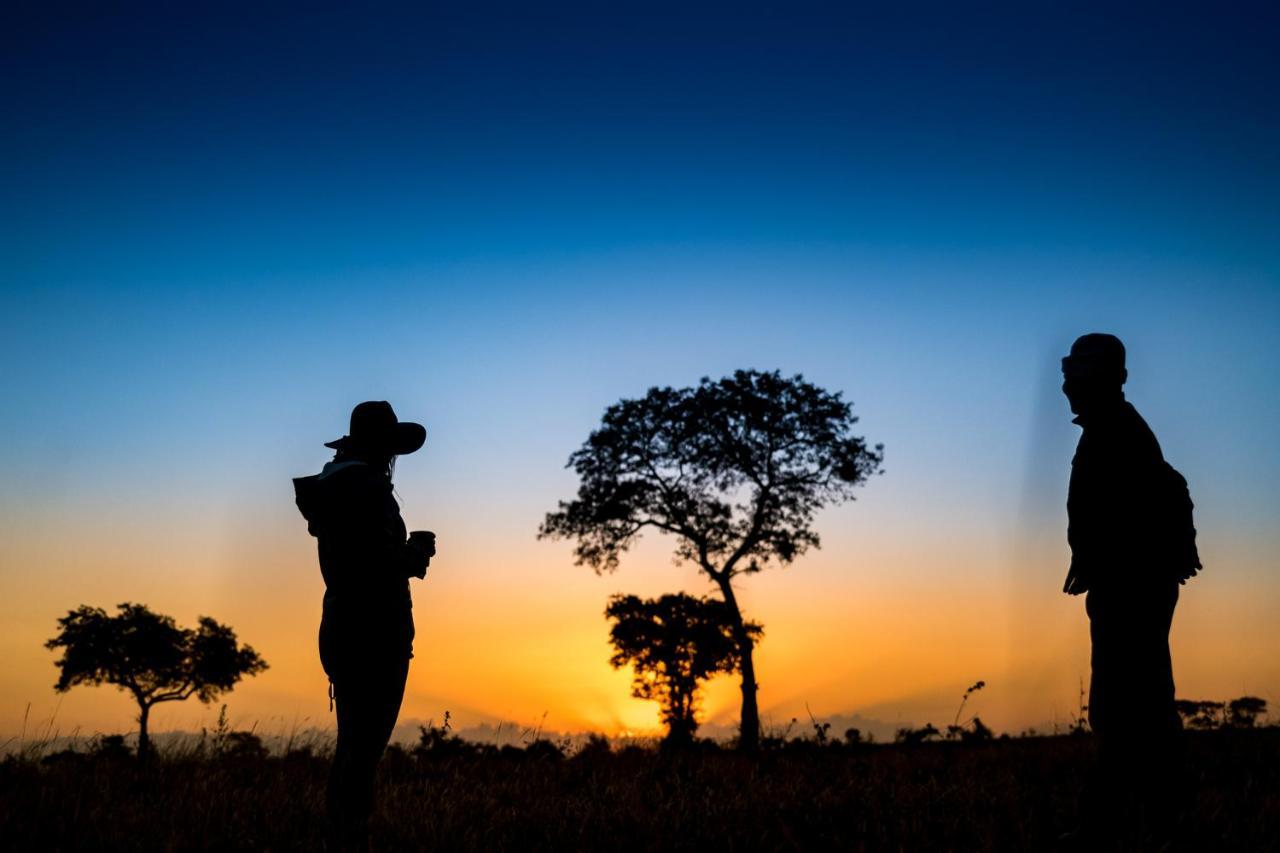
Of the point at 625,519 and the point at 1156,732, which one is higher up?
the point at 625,519

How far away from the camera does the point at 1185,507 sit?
13.2 feet

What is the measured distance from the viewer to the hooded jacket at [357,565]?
13.5 ft

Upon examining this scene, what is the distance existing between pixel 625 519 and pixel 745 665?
19.8 ft

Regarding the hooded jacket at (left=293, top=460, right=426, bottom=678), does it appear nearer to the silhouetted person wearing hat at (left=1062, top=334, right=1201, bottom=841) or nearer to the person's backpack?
the silhouetted person wearing hat at (left=1062, top=334, right=1201, bottom=841)

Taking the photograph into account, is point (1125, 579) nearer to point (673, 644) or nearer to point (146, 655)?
point (673, 644)

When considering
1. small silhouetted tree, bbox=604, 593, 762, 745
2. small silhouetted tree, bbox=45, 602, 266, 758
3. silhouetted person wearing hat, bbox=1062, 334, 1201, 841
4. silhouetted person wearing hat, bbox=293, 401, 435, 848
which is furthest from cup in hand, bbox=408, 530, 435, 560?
small silhouetted tree, bbox=45, 602, 266, 758

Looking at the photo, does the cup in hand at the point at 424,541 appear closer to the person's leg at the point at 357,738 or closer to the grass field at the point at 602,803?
the person's leg at the point at 357,738

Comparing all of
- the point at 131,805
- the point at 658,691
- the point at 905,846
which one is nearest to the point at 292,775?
the point at 131,805

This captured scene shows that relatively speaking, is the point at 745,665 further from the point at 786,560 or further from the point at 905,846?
the point at 905,846

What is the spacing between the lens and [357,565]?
163 inches

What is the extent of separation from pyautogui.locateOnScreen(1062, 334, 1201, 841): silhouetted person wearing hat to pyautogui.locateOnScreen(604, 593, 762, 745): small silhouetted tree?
97.6 feet

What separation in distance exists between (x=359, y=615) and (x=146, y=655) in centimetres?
5006

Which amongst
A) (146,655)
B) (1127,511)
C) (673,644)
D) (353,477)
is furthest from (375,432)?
(146,655)

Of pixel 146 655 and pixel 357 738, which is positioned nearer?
pixel 357 738
